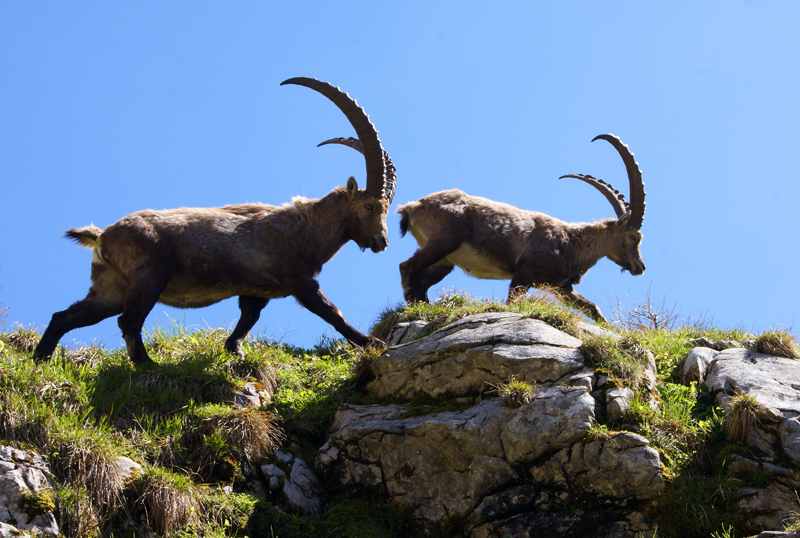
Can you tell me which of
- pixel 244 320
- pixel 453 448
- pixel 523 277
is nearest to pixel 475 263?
pixel 523 277

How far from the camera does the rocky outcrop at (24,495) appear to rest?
16.5 ft

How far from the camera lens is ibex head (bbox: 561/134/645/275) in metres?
11.2

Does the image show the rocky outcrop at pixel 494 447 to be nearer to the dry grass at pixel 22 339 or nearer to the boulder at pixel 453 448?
the boulder at pixel 453 448

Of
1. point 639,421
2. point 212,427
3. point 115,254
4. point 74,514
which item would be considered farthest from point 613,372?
point 115,254

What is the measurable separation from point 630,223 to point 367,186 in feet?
16.7

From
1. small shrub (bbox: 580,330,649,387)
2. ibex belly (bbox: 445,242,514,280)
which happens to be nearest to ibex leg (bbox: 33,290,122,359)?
ibex belly (bbox: 445,242,514,280)

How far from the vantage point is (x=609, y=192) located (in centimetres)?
1187

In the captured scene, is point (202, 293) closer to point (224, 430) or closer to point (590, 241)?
point (224, 430)

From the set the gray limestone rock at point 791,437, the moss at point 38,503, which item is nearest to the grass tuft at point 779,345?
the gray limestone rock at point 791,437

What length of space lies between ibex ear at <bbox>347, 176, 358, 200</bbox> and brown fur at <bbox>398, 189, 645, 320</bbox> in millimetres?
1573

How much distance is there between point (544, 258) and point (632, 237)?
90.2 inches

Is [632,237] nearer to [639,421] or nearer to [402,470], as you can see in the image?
[639,421]

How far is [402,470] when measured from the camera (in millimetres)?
6008

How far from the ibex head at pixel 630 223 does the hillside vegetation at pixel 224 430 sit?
364 centimetres
